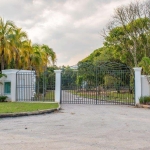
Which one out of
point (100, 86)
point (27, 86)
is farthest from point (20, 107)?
point (100, 86)

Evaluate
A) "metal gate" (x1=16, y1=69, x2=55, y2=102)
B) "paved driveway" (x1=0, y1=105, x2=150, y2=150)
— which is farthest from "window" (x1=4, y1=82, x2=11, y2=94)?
"paved driveway" (x1=0, y1=105, x2=150, y2=150)

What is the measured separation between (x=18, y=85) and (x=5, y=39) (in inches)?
148

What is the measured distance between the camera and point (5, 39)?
19078 mm

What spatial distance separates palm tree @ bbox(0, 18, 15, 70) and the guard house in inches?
50.2

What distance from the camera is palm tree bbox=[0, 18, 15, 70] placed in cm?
1902

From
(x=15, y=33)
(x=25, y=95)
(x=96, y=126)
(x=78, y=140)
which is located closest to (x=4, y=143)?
(x=78, y=140)

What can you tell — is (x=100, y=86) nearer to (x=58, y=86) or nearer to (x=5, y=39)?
(x=58, y=86)

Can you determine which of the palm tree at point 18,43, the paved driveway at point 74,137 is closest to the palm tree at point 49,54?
the palm tree at point 18,43

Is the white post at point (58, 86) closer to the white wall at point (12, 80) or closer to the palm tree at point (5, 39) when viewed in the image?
the white wall at point (12, 80)

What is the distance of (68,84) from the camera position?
61.3ft

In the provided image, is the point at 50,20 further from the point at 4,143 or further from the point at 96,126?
the point at 4,143

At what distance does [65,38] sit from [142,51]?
10.5 metres

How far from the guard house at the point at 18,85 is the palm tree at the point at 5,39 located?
127 centimetres

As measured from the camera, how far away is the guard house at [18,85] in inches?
732
